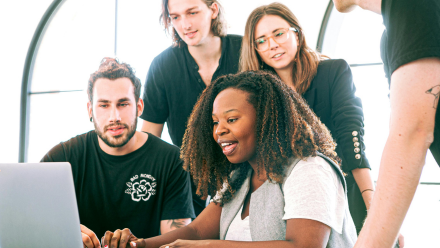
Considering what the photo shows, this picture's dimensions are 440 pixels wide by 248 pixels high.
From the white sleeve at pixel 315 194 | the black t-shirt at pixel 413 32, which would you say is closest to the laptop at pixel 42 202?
the white sleeve at pixel 315 194

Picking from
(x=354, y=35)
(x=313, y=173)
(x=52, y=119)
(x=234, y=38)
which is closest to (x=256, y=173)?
(x=313, y=173)

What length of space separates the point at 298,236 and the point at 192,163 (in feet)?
1.87

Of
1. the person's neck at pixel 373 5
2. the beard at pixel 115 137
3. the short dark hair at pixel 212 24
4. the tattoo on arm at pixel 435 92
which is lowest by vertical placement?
the beard at pixel 115 137

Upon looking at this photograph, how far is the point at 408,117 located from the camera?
73 cm

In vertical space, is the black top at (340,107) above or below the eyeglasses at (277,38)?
below

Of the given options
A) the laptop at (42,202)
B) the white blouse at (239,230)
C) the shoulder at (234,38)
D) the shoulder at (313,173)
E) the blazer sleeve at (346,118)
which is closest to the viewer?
the laptop at (42,202)

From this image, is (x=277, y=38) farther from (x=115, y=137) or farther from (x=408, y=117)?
(x=408, y=117)

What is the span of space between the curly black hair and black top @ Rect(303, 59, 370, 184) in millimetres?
350

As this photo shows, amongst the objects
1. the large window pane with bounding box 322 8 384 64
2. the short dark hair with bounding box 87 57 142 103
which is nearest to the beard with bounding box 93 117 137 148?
the short dark hair with bounding box 87 57 142 103

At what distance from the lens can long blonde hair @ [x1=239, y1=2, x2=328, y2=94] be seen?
1821mm

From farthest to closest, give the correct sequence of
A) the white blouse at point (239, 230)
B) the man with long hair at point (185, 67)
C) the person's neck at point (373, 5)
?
the man with long hair at point (185, 67)
the white blouse at point (239, 230)
the person's neck at point (373, 5)

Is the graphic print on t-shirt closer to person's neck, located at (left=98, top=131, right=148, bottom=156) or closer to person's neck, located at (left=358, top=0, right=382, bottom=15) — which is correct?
person's neck, located at (left=98, top=131, right=148, bottom=156)

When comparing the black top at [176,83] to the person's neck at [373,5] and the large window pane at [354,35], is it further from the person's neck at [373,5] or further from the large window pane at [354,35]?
the large window pane at [354,35]

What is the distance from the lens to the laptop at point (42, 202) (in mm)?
977
